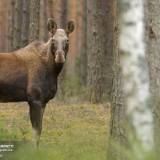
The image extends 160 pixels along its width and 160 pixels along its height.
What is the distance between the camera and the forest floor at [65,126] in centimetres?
1027

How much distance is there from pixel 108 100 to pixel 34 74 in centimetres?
710

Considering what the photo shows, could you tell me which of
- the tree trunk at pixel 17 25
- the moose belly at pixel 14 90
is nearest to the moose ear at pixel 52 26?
the moose belly at pixel 14 90

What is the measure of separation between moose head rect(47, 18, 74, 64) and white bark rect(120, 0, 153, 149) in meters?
5.88

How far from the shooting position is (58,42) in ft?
39.2

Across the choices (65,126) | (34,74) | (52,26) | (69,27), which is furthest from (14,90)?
(65,126)

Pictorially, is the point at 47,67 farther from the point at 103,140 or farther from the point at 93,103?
the point at 93,103

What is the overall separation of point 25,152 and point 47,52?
5.52 metres

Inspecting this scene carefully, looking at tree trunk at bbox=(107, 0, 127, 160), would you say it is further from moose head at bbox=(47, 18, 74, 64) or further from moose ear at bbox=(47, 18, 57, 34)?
moose ear at bbox=(47, 18, 57, 34)

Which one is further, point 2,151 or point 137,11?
point 2,151

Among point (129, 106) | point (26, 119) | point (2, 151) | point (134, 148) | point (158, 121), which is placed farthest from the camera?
point (26, 119)

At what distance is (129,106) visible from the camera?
5805 millimetres

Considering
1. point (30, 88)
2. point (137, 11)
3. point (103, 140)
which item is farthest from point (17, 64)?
point (137, 11)

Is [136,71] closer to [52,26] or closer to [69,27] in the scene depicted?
[52,26]

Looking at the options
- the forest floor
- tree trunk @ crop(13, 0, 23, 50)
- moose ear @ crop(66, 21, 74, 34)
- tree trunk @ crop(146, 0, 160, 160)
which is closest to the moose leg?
the forest floor
